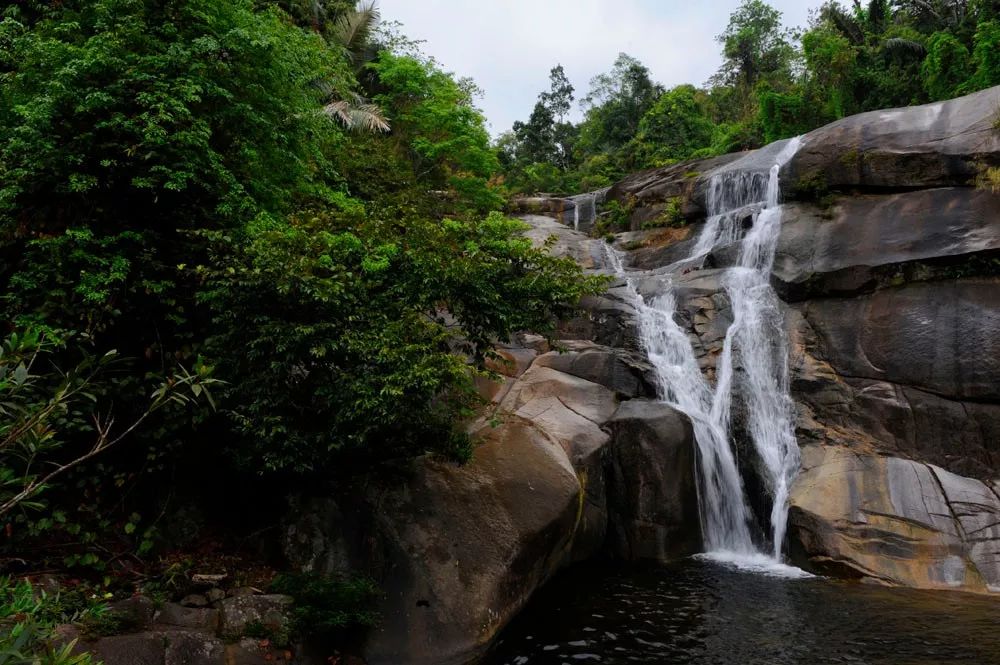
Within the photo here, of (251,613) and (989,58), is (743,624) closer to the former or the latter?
(251,613)

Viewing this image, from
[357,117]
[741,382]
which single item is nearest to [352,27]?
[357,117]

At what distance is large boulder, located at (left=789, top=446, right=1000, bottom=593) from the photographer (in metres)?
9.51

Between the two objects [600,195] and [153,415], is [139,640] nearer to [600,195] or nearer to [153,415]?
[153,415]

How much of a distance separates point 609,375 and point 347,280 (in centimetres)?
747

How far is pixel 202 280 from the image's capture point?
23.9 ft

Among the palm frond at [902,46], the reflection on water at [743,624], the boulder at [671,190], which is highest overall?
the palm frond at [902,46]

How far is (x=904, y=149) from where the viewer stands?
14.9 metres

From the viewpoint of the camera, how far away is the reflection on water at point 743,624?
23.1 ft

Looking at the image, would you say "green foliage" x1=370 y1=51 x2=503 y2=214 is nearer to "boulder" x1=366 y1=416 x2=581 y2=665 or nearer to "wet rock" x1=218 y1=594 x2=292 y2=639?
"boulder" x1=366 y1=416 x2=581 y2=665

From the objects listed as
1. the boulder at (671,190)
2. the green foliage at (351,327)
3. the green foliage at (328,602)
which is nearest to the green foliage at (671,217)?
the boulder at (671,190)

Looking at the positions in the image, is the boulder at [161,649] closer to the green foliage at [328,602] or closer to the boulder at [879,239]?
the green foliage at [328,602]

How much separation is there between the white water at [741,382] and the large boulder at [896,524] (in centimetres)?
57

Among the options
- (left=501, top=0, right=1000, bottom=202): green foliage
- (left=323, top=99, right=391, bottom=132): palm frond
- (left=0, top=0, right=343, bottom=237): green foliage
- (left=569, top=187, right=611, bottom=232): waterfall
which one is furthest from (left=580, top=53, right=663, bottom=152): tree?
(left=0, top=0, right=343, bottom=237): green foliage

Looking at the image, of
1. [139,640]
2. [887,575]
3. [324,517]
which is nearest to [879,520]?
[887,575]
